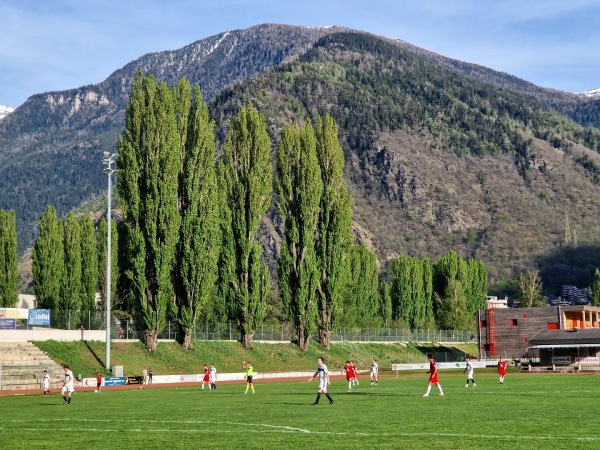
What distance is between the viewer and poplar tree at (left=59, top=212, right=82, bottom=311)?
8944 cm

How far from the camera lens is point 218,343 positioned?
8444 cm

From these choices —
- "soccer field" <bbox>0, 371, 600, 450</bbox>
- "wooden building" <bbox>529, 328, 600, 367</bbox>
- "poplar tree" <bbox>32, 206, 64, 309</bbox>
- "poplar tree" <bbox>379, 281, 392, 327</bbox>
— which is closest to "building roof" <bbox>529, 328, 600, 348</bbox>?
"wooden building" <bbox>529, 328, 600, 367</bbox>

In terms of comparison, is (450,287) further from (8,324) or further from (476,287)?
(8,324)

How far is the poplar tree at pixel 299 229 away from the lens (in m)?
91.2

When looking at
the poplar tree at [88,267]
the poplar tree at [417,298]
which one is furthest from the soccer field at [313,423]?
the poplar tree at [417,298]

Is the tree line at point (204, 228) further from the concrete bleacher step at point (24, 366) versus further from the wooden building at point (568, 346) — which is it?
the wooden building at point (568, 346)

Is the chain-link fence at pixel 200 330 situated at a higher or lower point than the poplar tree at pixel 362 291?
lower

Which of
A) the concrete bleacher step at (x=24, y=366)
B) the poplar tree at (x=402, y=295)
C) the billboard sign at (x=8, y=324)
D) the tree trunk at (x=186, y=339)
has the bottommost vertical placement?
the concrete bleacher step at (x=24, y=366)

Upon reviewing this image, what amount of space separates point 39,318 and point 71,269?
2094cm

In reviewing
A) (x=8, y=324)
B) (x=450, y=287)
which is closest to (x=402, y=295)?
(x=450, y=287)

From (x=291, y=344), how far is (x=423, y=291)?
5531 centimetres

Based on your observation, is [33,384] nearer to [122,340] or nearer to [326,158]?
[122,340]

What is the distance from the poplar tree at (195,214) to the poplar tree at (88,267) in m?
16.8

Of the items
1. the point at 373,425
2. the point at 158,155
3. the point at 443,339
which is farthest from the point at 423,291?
the point at 373,425
